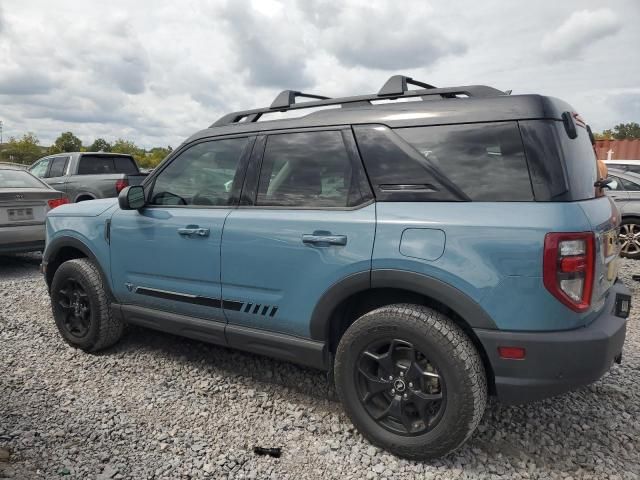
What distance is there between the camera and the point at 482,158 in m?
2.36

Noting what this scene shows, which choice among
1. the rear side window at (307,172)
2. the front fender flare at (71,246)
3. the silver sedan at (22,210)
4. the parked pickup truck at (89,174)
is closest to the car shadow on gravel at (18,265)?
the silver sedan at (22,210)

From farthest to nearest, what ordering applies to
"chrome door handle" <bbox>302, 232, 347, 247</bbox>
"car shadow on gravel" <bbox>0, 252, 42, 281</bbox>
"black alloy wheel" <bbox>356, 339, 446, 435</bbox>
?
"car shadow on gravel" <bbox>0, 252, 42, 281</bbox>, "chrome door handle" <bbox>302, 232, 347, 247</bbox>, "black alloy wheel" <bbox>356, 339, 446, 435</bbox>

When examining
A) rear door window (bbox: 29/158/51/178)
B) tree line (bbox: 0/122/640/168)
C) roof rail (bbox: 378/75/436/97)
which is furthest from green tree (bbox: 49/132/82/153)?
roof rail (bbox: 378/75/436/97)

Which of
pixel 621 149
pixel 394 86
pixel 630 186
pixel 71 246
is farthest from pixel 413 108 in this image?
pixel 621 149

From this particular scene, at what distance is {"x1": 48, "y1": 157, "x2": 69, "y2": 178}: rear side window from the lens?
10.3m

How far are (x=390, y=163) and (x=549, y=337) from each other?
3.73ft

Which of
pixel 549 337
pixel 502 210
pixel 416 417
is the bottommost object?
pixel 416 417

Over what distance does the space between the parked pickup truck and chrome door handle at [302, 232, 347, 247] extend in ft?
25.7

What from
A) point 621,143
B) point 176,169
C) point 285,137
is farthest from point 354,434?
point 621,143

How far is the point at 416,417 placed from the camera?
253 centimetres

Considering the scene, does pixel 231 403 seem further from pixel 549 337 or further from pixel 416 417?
pixel 549 337

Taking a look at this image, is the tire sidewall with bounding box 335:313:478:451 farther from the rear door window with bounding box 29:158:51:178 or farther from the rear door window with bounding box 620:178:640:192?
the rear door window with bounding box 29:158:51:178

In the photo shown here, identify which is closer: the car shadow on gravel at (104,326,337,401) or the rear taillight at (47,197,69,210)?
the car shadow on gravel at (104,326,337,401)

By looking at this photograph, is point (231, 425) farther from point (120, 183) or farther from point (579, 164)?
point (120, 183)
